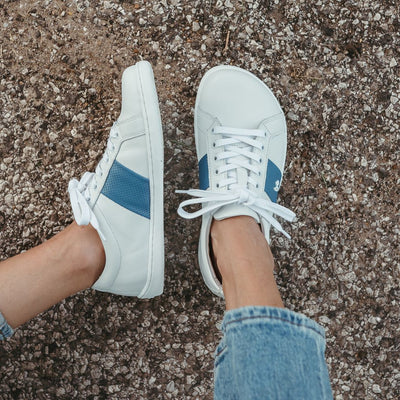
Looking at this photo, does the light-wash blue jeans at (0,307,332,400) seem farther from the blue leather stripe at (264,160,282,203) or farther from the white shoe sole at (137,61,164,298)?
the blue leather stripe at (264,160,282,203)

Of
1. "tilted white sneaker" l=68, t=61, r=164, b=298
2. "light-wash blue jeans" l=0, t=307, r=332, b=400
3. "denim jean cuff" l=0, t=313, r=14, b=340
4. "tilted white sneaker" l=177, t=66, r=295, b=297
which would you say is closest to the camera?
"light-wash blue jeans" l=0, t=307, r=332, b=400

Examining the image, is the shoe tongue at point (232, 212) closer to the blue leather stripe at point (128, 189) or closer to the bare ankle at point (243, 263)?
the bare ankle at point (243, 263)

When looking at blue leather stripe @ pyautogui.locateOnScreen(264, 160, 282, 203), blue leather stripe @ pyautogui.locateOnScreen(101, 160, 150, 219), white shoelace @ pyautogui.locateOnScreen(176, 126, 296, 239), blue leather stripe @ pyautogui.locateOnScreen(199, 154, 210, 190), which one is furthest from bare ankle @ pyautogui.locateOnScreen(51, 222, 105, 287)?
blue leather stripe @ pyautogui.locateOnScreen(264, 160, 282, 203)

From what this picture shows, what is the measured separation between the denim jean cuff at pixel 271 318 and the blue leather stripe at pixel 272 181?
0.49 m

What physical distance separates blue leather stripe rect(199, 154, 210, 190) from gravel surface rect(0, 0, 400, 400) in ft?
0.23

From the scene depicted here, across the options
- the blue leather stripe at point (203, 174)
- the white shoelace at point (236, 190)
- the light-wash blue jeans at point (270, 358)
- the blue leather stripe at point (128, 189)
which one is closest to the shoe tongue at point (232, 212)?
the white shoelace at point (236, 190)

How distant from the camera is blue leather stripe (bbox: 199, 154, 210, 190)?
1378 millimetres

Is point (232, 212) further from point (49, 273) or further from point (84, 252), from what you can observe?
point (49, 273)

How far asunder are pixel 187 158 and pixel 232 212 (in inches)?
11.5

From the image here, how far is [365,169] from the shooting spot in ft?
4.83

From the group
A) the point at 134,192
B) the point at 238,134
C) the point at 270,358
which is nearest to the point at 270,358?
the point at 270,358

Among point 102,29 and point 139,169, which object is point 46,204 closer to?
point 139,169

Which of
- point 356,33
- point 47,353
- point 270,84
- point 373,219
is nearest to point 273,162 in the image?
point 270,84

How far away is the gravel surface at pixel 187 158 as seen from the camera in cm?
144
